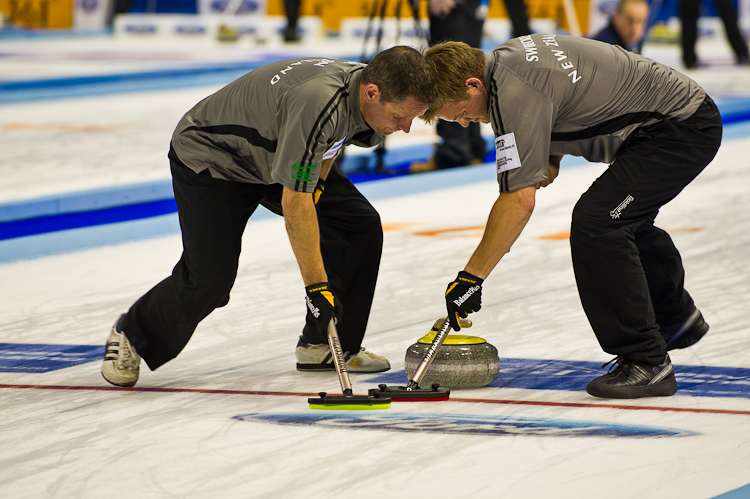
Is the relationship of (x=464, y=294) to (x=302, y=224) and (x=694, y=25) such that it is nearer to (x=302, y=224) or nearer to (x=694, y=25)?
(x=302, y=224)

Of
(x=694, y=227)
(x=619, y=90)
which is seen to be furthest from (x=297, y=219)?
(x=694, y=227)

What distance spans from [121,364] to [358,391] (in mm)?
751

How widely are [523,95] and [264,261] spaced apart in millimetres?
2610

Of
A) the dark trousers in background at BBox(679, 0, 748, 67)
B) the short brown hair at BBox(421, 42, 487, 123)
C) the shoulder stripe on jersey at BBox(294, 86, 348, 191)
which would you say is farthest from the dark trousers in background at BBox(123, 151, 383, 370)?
the dark trousers in background at BBox(679, 0, 748, 67)

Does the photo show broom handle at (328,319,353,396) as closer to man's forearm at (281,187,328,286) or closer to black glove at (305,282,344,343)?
black glove at (305,282,344,343)

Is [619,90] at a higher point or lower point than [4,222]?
higher

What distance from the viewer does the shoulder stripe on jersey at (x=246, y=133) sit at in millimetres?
3012

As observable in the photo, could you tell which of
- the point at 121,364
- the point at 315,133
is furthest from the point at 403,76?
the point at 121,364

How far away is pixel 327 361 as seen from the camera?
135 inches

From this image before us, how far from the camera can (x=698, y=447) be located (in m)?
2.59

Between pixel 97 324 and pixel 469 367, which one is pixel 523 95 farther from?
pixel 97 324

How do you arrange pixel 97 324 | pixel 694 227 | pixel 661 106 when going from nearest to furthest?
pixel 661 106, pixel 97 324, pixel 694 227

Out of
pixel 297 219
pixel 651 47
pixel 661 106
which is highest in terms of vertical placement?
pixel 661 106

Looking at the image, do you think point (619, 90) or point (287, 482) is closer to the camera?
point (287, 482)
